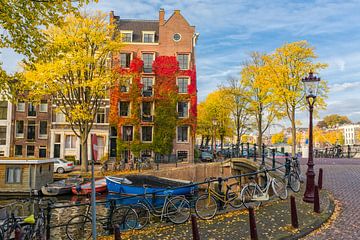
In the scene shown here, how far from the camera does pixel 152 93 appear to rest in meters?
39.0

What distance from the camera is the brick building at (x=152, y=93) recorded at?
37844 millimetres

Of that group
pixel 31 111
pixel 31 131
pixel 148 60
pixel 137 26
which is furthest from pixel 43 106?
pixel 137 26

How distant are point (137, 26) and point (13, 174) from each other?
2601 centimetres

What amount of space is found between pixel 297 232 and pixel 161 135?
30.0 metres

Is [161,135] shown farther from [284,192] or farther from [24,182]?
[284,192]

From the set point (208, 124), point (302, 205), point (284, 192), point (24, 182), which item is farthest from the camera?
point (208, 124)

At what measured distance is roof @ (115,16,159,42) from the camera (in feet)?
137

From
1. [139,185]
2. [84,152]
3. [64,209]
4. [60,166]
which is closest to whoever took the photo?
[64,209]

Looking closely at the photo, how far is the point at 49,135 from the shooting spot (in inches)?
1512

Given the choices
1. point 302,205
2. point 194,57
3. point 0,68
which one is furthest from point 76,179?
point 194,57

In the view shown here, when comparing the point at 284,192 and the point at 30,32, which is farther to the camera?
the point at 284,192

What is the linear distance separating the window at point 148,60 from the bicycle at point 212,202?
30.7m

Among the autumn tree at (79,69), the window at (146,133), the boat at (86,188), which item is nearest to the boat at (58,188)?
the boat at (86,188)

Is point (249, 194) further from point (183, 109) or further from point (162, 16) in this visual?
point (162, 16)
